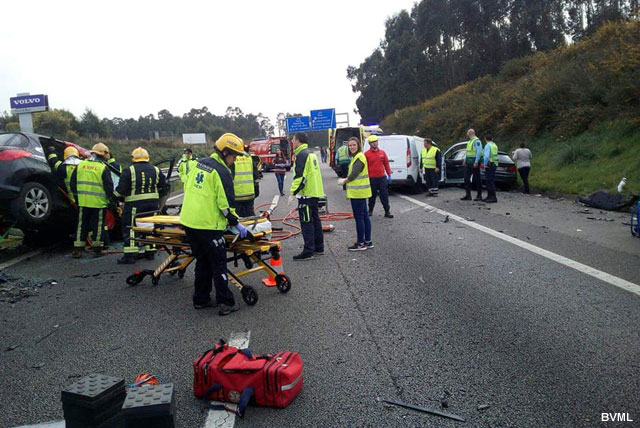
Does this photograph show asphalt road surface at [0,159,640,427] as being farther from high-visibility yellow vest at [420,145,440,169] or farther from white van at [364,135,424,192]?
white van at [364,135,424,192]

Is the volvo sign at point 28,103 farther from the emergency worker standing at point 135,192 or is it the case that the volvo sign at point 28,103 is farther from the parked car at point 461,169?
the parked car at point 461,169

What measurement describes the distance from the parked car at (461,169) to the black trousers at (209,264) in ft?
41.4

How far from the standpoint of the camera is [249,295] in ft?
18.9

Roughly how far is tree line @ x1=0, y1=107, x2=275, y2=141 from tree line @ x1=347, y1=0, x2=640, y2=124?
30.6 metres

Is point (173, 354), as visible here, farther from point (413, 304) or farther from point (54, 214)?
point (54, 214)

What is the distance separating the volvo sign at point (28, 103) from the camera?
842 inches

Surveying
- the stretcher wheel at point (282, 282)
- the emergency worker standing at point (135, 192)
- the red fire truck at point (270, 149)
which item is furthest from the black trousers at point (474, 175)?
the red fire truck at point (270, 149)

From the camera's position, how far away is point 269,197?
18.6 m

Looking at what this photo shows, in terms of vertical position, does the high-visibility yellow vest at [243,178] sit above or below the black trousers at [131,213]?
above

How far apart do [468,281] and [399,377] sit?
285cm

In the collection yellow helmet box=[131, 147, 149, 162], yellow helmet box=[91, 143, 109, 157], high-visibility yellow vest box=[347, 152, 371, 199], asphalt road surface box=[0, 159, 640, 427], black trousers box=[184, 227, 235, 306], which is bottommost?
asphalt road surface box=[0, 159, 640, 427]

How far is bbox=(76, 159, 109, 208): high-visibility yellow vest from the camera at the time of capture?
8641 millimetres

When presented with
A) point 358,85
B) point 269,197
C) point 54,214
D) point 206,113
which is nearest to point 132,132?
point 206,113

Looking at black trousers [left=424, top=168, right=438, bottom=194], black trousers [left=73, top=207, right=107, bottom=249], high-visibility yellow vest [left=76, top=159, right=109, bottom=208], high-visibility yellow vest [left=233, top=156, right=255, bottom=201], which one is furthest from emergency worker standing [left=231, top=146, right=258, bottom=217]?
black trousers [left=424, top=168, right=438, bottom=194]
